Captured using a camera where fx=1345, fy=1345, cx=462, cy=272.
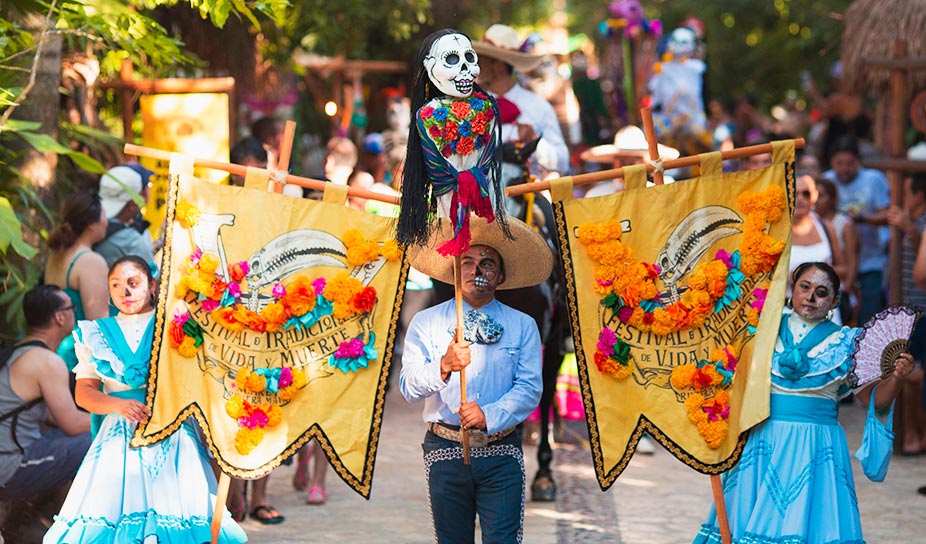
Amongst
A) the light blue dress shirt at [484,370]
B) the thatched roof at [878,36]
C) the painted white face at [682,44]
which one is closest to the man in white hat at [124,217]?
the light blue dress shirt at [484,370]

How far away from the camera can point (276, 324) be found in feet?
21.2

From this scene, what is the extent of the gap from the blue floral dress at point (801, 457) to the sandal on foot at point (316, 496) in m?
2.92

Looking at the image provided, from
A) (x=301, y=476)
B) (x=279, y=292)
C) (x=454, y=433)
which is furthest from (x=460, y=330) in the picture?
(x=301, y=476)

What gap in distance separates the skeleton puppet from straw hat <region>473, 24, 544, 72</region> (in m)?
3.10

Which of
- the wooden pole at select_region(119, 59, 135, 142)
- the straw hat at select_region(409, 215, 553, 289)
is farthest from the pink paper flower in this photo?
the wooden pole at select_region(119, 59, 135, 142)

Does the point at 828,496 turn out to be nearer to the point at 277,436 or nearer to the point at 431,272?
the point at 431,272

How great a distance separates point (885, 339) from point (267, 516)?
3.80 metres

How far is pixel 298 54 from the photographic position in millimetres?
14773

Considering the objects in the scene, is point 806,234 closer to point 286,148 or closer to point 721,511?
point 721,511

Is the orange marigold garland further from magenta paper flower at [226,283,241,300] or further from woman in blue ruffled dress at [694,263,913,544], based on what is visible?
magenta paper flower at [226,283,241,300]

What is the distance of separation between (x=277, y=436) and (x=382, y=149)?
779 cm

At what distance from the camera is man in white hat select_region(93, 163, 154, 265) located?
8078mm

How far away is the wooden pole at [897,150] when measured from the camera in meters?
9.81

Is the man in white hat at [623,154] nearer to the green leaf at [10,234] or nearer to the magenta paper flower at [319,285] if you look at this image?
the magenta paper flower at [319,285]
